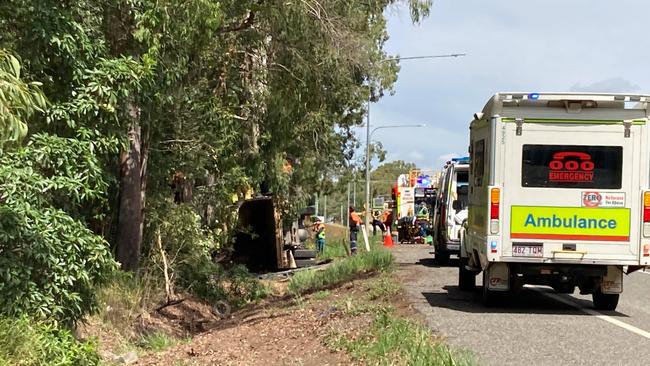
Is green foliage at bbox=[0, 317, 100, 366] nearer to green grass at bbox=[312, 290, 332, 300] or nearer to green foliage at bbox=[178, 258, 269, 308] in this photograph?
green grass at bbox=[312, 290, 332, 300]

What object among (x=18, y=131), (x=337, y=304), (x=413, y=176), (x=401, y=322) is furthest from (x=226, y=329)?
(x=413, y=176)

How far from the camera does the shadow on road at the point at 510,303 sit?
34.5 ft

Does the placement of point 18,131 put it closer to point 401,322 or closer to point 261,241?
point 401,322

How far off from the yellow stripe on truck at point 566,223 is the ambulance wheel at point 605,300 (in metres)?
1.07

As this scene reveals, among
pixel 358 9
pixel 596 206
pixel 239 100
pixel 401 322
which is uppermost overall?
pixel 358 9

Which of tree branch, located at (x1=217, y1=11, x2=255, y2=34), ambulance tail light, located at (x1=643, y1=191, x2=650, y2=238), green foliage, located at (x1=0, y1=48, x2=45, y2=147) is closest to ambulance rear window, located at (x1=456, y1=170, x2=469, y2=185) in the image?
tree branch, located at (x1=217, y1=11, x2=255, y2=34)

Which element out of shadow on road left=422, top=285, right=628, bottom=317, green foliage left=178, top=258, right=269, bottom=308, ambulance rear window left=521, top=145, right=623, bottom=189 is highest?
ambulance rear window left=521, top=145, right=623, bottom=189

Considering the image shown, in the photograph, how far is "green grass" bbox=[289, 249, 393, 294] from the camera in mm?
16312

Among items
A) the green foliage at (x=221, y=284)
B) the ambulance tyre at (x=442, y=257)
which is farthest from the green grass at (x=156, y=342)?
the ambulance tyre at (x=442, y=257)

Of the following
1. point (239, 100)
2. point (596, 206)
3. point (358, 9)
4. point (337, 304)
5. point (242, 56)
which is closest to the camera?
point (596, 206)

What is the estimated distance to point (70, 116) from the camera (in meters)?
8.47

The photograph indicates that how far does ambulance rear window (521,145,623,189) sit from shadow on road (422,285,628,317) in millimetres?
1826

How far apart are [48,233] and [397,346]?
3.94 meters

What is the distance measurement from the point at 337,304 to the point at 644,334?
4.34m
